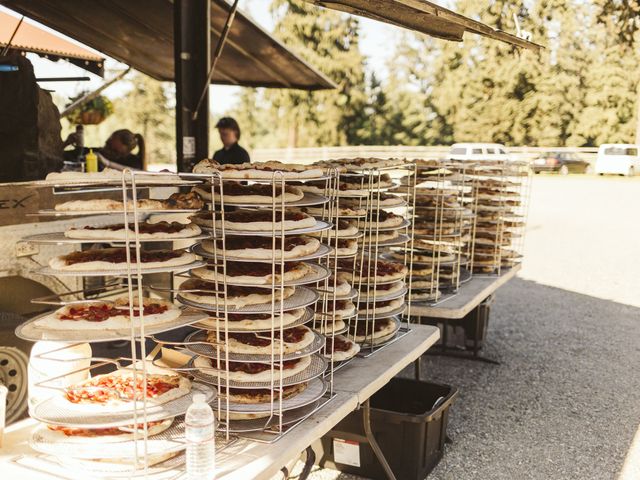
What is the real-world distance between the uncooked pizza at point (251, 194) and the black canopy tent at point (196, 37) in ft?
3.56

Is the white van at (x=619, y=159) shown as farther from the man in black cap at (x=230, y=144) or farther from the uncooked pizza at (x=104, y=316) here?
the uncooked pizza at (x=104, y=316)

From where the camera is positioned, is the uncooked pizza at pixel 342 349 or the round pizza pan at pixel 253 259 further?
the uncooked pizza at pixel 342 349

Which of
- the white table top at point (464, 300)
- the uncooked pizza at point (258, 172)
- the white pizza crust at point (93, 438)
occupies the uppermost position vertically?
the uncooked pizza at point (258, 172)

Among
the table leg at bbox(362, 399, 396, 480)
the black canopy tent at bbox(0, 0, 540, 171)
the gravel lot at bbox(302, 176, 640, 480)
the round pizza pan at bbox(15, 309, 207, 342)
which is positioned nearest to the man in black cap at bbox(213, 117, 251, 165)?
the black canopy tent at bbox(0, 0, 540, 171)

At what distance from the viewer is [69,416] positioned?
2.10m

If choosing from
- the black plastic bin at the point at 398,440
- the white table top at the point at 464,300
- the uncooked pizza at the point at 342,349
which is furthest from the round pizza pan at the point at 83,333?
the white table top at the point at 464,300

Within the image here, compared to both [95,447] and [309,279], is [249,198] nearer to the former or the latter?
[309,279]

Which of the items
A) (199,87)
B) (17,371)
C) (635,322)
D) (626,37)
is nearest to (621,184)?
(626,37)

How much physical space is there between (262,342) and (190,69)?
3.99m

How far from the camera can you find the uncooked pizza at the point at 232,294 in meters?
2.51

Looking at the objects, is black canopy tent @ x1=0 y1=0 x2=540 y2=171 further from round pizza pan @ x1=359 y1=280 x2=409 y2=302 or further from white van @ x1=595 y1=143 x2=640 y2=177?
white van @ x1=595 y1=143 x2=640 y2=177

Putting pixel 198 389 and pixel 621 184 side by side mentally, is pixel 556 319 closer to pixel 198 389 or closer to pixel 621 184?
pixel 198 389

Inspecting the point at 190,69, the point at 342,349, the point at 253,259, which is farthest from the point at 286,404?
the point at 190,69

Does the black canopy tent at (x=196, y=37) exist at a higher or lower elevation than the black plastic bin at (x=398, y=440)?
higher
